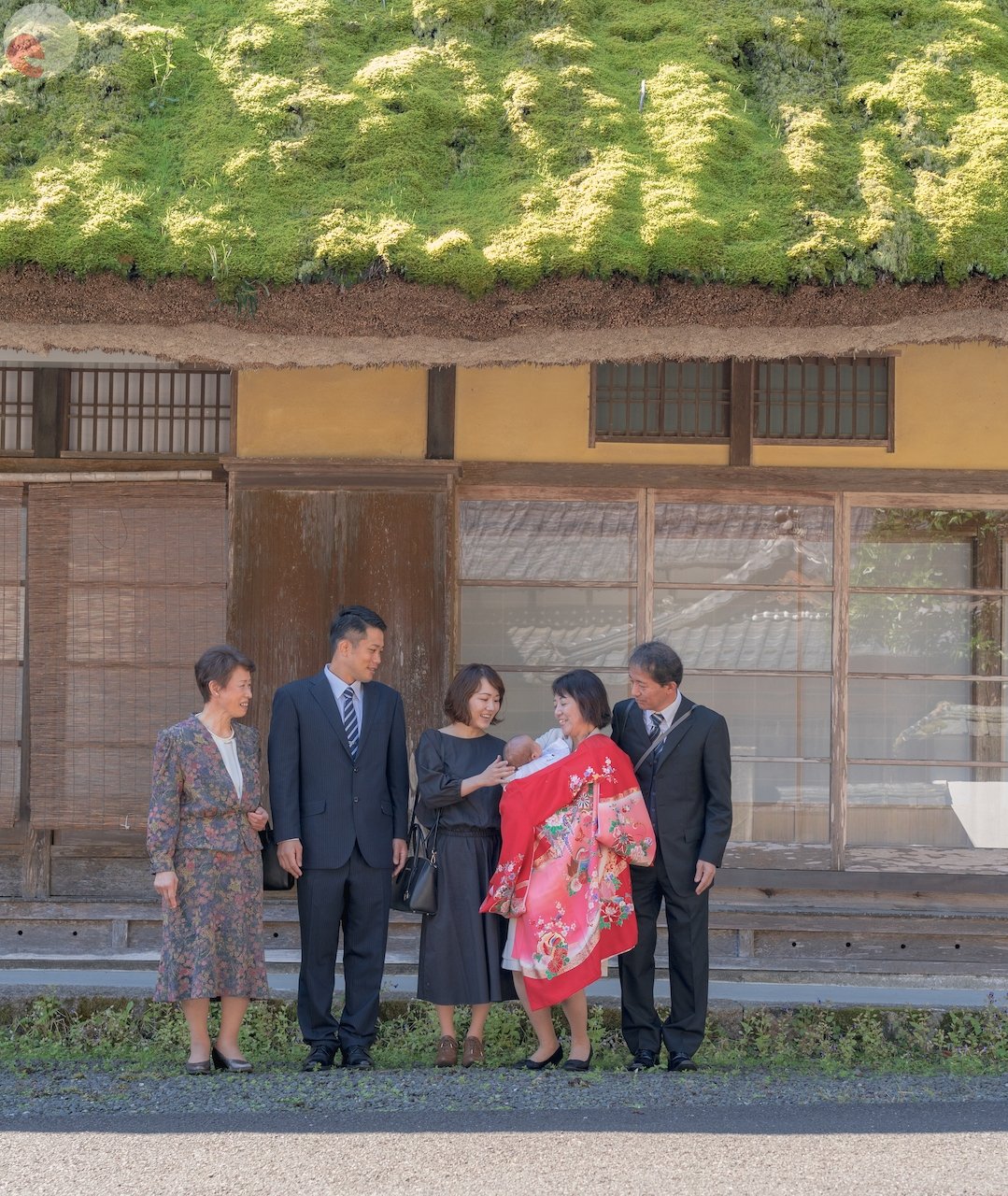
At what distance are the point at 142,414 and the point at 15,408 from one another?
2.09 feet

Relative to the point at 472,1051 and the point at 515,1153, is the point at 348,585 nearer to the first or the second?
the point at 472,1051

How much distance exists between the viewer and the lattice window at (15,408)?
688 cm

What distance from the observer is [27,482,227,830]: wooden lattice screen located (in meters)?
6.72

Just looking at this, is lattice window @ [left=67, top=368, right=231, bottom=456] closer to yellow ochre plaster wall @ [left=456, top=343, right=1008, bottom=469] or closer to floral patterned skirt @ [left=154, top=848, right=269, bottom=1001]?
yellow ochre plaster wall @ [left=456, top=343, right=1008, bottom=469]

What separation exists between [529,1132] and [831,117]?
14.0 ft

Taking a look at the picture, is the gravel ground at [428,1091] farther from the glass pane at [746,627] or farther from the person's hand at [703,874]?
the glass pane at [746,627]

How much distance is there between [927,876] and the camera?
6.71 meters

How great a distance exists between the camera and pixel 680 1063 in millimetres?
5223

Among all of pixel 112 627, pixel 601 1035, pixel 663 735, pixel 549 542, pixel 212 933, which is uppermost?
pixel 549 542

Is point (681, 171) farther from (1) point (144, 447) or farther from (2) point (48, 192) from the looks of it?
(1) point (144, 447)

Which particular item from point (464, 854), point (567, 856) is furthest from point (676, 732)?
point (464, 854)

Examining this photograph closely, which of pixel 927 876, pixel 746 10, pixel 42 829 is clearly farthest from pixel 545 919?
pixel 746 10

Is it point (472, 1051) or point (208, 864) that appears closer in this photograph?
point (208, 864)

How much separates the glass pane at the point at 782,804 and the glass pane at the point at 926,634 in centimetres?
61
